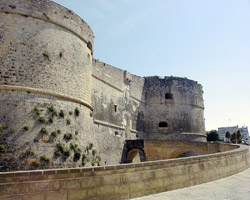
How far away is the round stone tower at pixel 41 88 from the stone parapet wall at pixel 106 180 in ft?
13.5

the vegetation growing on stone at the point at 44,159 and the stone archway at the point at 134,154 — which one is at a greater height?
the vegetation growing on stone at the point at 44,159

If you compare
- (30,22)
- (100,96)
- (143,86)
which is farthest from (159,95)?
(30,22)

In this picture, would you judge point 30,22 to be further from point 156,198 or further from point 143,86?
point 143,86

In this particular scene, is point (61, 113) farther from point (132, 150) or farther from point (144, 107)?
point (144, 107)

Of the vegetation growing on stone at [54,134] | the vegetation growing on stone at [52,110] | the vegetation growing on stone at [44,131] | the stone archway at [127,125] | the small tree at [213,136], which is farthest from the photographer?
the small tree at [213,136]

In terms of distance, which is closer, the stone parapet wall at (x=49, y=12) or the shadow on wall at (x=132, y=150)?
the stone parapet wall at (x=49, y=12)

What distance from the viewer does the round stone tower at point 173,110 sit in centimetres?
1969

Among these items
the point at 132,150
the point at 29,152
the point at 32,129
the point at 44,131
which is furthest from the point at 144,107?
the point at 29,152

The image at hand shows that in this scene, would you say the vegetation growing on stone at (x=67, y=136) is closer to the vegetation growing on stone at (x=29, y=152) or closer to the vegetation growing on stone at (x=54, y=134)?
the vegetation growing on stone at (x=54, y=134)

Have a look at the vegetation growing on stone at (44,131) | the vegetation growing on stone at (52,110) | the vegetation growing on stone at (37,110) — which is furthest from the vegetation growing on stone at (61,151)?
the vegetation growing on stone at (37,110)

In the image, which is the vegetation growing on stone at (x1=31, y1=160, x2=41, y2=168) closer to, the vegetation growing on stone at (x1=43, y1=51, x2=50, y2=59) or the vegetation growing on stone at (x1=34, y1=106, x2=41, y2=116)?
the vegetation growing on stone at (x1=34, y1=106, x2=41, y2=116)

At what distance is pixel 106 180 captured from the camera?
3.46m

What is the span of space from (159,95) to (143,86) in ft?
5.35

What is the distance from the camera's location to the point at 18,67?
301 inches
